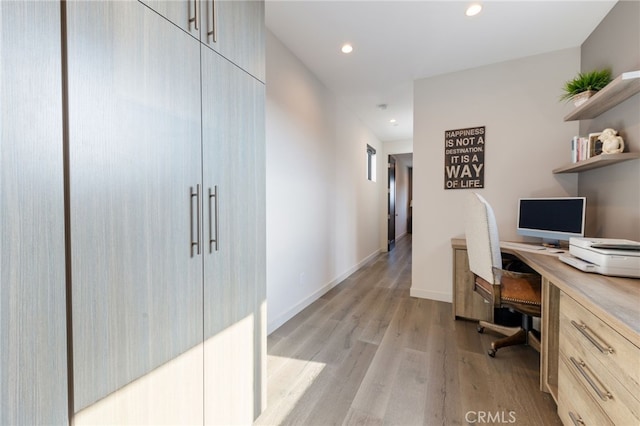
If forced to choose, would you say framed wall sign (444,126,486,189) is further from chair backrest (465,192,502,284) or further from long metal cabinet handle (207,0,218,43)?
long metal cabinet handle (207,0,218,43)

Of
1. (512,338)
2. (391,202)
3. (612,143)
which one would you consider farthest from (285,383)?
(391,202)

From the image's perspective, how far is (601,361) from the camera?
1042mm

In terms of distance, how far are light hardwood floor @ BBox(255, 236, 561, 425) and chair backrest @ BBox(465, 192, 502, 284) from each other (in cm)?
64

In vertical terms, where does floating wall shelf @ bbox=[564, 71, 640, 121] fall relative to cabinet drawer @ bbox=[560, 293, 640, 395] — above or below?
above

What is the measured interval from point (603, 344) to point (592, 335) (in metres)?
0.09

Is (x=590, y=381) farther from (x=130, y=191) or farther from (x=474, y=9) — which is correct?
(x=474, y=9)

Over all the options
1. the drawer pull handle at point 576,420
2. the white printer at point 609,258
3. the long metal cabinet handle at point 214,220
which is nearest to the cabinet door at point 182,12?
the long metal cabinet handle at point 214,220

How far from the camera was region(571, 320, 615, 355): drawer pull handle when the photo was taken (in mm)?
988

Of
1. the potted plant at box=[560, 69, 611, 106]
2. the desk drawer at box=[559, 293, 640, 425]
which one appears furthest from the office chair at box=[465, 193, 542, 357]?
the potted plant at box=[560, 69, 611, 106]

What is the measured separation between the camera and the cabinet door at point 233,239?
1.19 meters

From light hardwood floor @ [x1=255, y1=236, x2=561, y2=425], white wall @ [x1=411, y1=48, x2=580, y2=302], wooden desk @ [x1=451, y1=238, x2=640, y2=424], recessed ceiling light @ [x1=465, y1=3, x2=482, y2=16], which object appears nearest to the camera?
wooden desk @ [x1=451, y1=238, x2=640, y2=424]

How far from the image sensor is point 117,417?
874 mm

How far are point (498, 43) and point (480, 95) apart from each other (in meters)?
0.55

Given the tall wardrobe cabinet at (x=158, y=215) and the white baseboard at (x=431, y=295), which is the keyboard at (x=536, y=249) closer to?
the white baseboard at (x=431, y=295)
